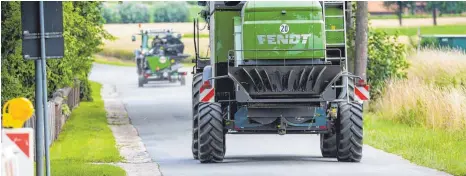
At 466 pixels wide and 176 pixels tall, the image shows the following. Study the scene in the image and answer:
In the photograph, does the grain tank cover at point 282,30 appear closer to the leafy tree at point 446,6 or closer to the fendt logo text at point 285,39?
the fendt logo text at point 285,39

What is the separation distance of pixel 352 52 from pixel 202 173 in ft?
63.5

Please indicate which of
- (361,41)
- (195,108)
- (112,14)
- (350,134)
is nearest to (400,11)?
(112,14)

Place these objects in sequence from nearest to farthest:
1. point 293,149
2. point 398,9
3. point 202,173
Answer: point 202,173, point 293,149, point 398,9

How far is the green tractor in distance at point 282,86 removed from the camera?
23.6m

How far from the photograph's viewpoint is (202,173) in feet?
72.8

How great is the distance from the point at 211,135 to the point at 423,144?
4749mm

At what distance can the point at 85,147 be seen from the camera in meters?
28.5

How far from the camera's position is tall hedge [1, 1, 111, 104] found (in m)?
27.4

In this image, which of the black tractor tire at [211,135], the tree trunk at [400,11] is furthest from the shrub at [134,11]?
the black tractor tire at [211,135]

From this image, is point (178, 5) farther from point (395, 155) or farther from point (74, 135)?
point (395, 155)

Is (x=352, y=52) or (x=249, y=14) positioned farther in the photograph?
(x=352, y=52)

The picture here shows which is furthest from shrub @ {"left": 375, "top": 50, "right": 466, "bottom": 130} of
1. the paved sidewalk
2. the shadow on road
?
the paved sidewalk

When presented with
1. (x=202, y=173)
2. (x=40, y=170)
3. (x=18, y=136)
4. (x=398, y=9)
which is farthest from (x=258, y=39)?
(x=398, y=9)

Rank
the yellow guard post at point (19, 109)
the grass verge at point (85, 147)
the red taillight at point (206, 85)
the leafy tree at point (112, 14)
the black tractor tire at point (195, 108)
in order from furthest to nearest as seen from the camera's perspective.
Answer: the leafy tree at point (112, 14) → the black tractor tire at point (195, 108) → the red taillight at point (206, 85) → the grass verge at point (85, 147) → the yellow guard post at point (19, 109)
